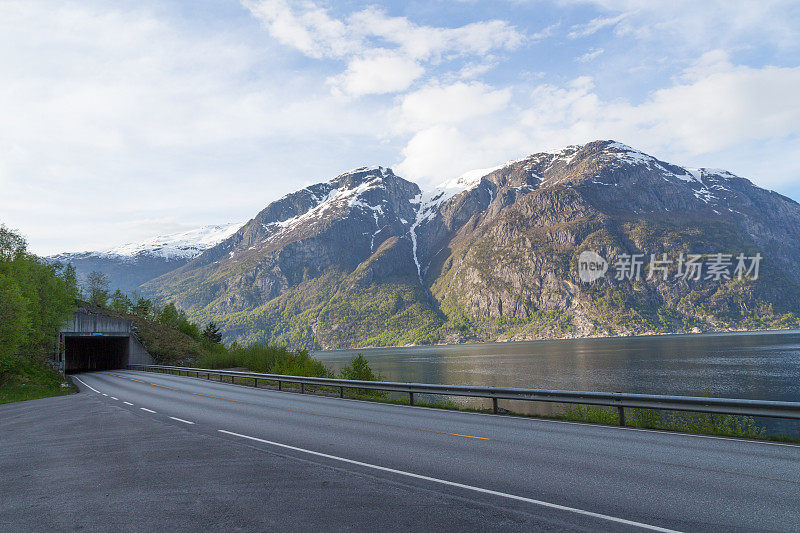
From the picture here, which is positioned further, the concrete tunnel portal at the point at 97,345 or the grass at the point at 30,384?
the concrete tunnel portal at the point at 97,345

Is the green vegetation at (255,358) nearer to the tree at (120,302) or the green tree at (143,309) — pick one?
the green tree at (143,309)

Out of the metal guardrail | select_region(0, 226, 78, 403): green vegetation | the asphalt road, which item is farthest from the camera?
select_region(0, 226, 78, 403): green vegetation

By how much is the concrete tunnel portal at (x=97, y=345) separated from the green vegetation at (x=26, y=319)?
6.21 ft

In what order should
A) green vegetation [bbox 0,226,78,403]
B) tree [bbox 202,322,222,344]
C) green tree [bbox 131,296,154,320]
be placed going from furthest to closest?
green tree [bbox 131,296,154,320] < tree [bbox 202,322,222,344] < green vegetation [bbox 0,226,78,403]

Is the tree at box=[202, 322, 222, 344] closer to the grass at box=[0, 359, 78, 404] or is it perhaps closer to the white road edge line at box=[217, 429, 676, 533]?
the grass at box=[0, 359, 78, 404]

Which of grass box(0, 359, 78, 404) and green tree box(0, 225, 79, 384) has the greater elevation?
green tree box(0, 225, 79, 384)

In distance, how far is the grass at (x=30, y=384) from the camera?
89.5 feet

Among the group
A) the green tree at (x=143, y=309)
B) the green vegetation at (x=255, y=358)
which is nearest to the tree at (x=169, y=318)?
the green tree at (x=143, y=309)

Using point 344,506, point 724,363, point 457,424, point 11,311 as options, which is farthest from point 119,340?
point 724,363

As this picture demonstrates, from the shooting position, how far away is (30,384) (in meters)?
31.3

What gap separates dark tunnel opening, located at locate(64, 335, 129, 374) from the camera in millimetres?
55094

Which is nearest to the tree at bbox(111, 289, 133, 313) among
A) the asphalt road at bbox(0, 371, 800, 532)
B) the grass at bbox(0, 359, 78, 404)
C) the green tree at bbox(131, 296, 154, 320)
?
the green tree at bbox(131, 296, 154, 320)

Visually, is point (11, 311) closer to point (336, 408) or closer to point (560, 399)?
point (336, 408)

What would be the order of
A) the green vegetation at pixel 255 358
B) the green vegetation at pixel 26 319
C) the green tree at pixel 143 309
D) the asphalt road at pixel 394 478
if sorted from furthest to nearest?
the green tree at pixel 143 309
the green vegetation at pixel 255 358
the green vegetation at pixel 26 319
the asphalt road at pixel 394 478
